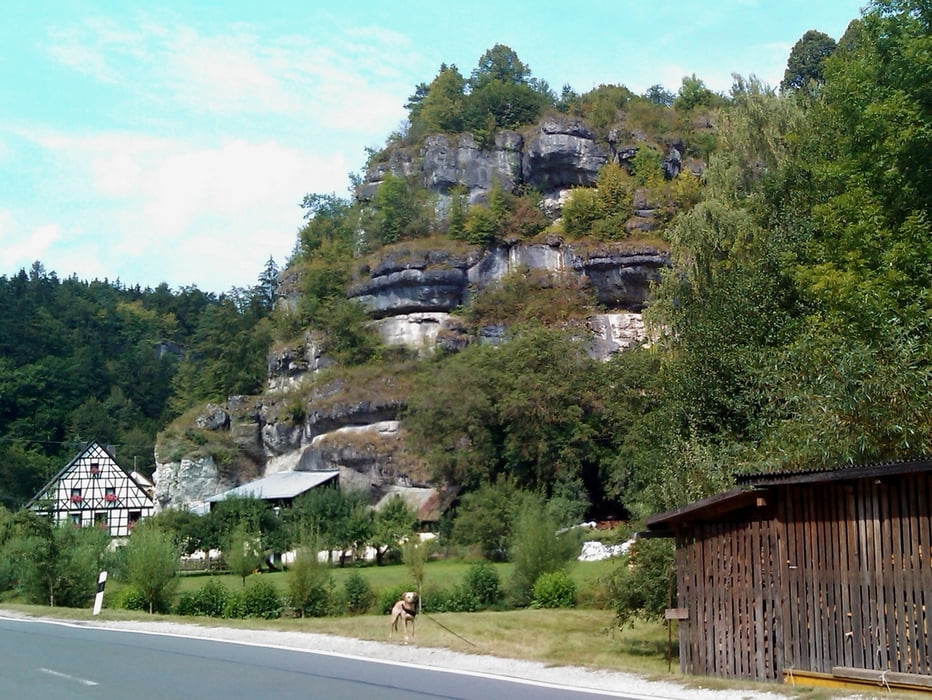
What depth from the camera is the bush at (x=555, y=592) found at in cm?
3328

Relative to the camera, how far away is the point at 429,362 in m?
74.5

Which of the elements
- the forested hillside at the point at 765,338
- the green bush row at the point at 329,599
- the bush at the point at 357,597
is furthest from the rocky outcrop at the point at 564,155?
the bush at the point at 357,597

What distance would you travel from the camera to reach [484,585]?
35.0 metres

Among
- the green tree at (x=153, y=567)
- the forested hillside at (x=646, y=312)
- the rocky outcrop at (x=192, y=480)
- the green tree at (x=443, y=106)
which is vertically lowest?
the green tree at (x=153, y=567)

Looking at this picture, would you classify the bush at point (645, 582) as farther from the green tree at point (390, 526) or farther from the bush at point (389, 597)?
the green tree at point (390, 526)

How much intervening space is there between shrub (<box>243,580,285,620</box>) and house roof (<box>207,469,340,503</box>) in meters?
26.9

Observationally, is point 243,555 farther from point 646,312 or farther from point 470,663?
point 470,663

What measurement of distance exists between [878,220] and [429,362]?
49896 mm

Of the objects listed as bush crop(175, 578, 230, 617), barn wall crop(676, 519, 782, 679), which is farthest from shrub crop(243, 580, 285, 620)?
barn wall crop(676, 519, 782, 679)

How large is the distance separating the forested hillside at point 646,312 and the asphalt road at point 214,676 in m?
8.11

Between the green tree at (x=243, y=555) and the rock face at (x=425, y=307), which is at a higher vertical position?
the rock face at (x=425, y=307)

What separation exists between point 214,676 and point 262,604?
60.2ft

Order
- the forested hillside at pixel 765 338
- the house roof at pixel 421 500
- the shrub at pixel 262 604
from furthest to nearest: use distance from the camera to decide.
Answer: the house roof at pixel 421 500 → the shrub at pixel 262 604 → the forested hillside at pixel 765 338

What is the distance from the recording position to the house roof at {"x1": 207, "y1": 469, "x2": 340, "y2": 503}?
62.6 m
